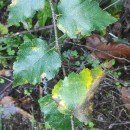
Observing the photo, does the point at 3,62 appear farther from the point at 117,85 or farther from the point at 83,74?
the point at 83,74

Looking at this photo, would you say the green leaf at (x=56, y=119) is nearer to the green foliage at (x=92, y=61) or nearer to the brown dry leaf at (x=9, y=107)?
the green foliage at (x=92, y=61)

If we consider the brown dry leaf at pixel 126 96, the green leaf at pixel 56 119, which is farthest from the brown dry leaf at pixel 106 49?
the green leaf at pixel 56 119

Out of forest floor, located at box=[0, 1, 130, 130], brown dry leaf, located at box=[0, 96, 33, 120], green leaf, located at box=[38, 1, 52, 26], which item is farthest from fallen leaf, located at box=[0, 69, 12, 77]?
green leaf, located at box=[38, 1, 52, 26]

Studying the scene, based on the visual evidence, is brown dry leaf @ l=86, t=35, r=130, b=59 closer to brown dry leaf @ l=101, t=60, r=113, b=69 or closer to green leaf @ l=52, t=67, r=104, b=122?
brown dry leaf @ l=101, t=60, r=113, b=69

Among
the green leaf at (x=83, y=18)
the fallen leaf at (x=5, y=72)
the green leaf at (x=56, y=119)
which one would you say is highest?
the fallen leaf at (x=5, y=72)

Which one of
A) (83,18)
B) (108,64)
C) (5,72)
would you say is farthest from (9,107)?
(83,18)

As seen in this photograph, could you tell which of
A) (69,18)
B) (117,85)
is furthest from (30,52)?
(117,85)

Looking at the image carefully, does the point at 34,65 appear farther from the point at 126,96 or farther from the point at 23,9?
the point at 126,96
